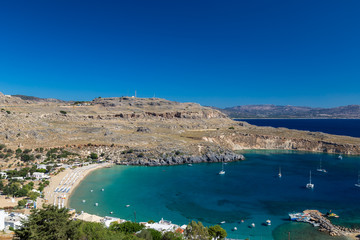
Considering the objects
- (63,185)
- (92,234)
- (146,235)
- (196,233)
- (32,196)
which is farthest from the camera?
(63,185)

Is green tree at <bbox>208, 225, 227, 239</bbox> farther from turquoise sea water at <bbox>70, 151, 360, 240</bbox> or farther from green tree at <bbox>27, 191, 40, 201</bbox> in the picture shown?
green tree at <bbox>27, 191, 40, 201</bbox>

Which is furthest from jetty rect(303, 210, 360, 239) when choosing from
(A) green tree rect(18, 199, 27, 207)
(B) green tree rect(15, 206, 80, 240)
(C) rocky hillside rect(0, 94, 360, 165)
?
(A) green tree rect(18, 199, 27, 207)

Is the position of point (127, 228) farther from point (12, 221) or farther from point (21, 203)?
point (21, 203)

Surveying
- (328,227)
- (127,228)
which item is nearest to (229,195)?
(328,227)

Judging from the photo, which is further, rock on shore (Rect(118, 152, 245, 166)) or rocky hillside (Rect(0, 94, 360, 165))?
rocky hillside (Rect(0, 94, 360, 165))

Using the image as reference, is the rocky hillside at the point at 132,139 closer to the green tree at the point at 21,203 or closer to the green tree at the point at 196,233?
the green tree at the point at 21,203

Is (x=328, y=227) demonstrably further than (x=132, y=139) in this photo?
No

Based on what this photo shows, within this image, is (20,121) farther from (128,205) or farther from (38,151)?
(128,205)
